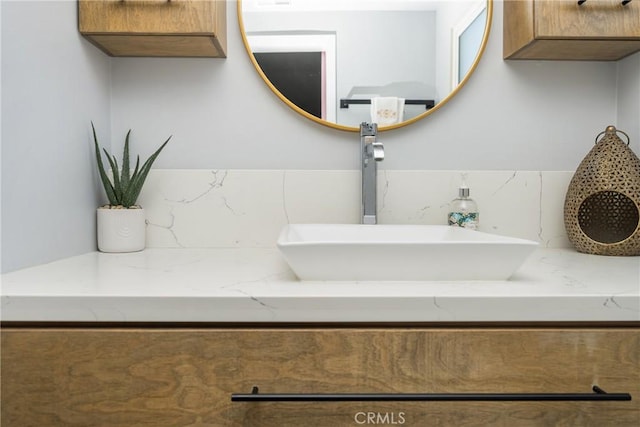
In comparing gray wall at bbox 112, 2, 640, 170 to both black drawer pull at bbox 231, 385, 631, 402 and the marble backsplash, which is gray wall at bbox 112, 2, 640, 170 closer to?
the marble backsplash

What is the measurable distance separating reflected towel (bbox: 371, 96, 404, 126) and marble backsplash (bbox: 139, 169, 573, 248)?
149mm

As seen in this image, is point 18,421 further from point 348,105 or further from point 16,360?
point 348,105

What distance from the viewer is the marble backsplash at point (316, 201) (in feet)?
Answer: 4.07

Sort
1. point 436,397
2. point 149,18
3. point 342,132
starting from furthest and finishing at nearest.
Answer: point 342,132, point 149,18, point 436,397

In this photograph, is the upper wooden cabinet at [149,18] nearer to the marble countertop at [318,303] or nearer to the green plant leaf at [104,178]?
the green plant leaf at [104,178]

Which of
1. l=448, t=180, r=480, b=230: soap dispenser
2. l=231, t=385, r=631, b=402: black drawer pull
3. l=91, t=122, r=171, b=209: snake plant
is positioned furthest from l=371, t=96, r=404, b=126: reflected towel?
l=231, t=385, r=631, b=402: black drawer pull

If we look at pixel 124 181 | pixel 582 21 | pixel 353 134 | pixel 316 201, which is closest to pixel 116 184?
pixel 124 181

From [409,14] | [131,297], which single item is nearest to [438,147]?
[409,14]

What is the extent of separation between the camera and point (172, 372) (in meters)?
0.66

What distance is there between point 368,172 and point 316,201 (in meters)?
0.18

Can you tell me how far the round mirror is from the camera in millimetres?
1237

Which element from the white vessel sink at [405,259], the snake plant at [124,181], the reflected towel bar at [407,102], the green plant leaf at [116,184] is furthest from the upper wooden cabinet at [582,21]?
the green plant leaf at [116,184]

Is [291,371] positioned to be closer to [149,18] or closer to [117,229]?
[117,229]

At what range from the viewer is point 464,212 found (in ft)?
3.90
